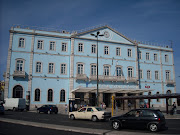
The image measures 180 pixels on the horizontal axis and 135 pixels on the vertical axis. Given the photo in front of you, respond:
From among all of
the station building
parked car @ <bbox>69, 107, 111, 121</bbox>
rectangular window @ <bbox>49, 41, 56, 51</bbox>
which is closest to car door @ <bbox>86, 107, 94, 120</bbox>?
parked car @ <bbox>69, 107, 111, 121</bbox>

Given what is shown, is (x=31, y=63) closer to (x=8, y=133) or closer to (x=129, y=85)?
(x=129, y=85)

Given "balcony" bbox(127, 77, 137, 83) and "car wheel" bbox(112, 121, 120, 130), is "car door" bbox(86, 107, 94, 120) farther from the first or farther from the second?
"balcony" bbox(127, 77, 137, 83)

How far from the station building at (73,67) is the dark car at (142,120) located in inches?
790

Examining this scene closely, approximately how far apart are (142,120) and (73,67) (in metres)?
27.0

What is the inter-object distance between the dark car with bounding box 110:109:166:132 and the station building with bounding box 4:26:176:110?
20076mm

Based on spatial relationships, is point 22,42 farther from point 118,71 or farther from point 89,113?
point 89,113

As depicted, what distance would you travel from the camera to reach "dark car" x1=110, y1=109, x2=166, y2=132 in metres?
12.2

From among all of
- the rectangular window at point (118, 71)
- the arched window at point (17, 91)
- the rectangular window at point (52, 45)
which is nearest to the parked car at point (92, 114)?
the arched window at point (17, 91)

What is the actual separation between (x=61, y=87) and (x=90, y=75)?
6.25 meters

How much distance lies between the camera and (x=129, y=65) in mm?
43344

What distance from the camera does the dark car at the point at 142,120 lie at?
12234mm

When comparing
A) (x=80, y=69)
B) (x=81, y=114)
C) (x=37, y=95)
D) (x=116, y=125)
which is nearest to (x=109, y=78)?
(x=80, y=69)

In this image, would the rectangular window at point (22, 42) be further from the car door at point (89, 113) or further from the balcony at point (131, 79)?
the car door at point (89, 113)

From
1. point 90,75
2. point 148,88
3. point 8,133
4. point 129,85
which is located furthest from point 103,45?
point 8,133
